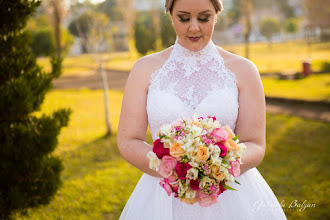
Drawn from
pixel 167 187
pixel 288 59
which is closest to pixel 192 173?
pixel 167 187

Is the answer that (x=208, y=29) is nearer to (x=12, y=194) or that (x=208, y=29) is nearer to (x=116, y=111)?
(x=12, y=194)

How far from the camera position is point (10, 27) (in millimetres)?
4062

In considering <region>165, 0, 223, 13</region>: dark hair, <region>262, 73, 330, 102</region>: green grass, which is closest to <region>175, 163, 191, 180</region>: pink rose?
<region>165, 0, 223, 13</region>: dark hair

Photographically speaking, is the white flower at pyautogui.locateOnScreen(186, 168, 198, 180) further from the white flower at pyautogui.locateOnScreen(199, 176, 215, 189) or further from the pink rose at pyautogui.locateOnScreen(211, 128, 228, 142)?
the pink rose at pyautogui.locateOnScreen(211, 128, 228, 142)

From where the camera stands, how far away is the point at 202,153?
1.79 metres

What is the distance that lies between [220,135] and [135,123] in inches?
28.3

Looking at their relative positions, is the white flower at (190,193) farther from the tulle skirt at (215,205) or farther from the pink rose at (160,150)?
the tulle skirt at (215,205)

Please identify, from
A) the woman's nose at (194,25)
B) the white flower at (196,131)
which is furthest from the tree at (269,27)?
the white flower at (196,131)

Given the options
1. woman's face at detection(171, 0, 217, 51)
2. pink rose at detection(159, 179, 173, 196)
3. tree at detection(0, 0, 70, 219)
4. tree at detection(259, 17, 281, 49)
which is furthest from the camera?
tree at detection(259, 17, 281, 49)

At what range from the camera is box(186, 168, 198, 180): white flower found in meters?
1.79

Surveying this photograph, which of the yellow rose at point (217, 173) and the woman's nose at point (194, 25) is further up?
the woman's nose at point (194, 25)

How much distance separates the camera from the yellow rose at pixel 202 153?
177 cm

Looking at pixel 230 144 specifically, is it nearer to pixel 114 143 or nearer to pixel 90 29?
pixel 114 143

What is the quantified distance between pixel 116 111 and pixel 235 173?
39.4ft
